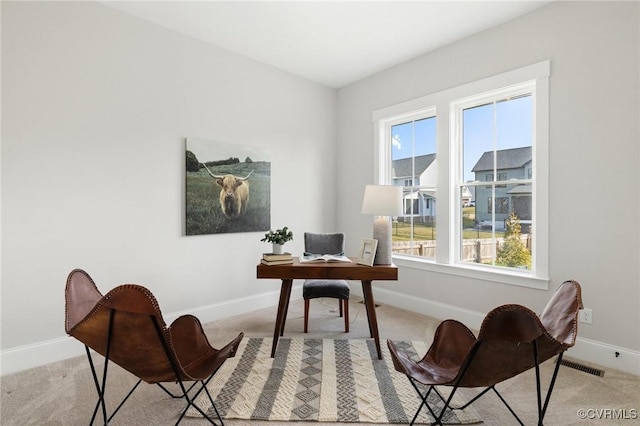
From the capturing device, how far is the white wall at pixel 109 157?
2.39 m

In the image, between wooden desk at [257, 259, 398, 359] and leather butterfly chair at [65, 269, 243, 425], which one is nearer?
leather butterfly chair at [65, 269, 243, 425]

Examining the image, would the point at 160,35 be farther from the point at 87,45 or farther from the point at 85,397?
the point at 85,397

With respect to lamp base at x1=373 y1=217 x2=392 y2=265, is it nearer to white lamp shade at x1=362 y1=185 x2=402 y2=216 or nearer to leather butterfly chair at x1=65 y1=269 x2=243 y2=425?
white lamp shade at x1=362 y1=185 x2=402 y2=216

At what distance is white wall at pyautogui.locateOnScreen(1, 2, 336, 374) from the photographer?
7.83ft

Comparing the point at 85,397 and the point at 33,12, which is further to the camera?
the point at 33,12

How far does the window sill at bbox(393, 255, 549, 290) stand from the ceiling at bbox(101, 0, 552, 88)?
231cm

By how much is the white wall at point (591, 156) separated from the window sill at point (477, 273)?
0.20 ft

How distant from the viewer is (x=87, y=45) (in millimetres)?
2654

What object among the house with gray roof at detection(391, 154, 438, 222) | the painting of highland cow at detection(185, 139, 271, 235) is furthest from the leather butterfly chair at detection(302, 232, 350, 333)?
the house with gray roof at detection(391, 154, 438, 222)

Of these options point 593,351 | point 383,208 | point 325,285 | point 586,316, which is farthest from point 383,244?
point 593,351

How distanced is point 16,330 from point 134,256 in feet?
2.98

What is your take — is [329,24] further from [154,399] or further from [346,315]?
[154,399]

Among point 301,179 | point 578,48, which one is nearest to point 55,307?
point 301,179

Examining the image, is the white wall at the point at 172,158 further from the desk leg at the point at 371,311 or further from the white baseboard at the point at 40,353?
the desk leg at the point at 371,311
